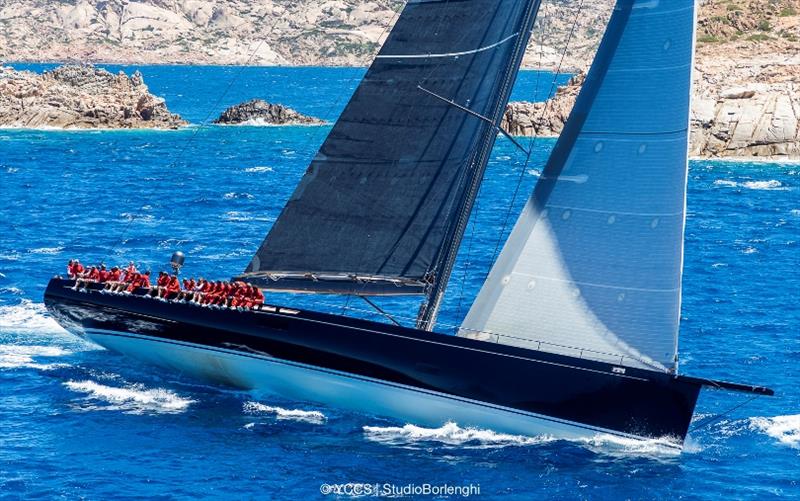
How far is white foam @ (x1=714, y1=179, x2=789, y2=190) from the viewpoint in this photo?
75000 mm

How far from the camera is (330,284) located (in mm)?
30234

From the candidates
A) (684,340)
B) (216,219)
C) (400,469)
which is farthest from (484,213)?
(400,469)

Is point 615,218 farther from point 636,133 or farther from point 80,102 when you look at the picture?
point 80,102

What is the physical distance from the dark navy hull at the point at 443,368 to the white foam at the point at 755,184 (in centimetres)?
5023

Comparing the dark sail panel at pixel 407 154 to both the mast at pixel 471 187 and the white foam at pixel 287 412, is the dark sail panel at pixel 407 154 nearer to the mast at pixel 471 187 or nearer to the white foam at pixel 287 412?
the mast at pixel 471 187

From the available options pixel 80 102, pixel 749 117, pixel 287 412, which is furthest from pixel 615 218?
pixel 80 102

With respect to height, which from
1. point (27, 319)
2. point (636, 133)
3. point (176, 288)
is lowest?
point (27, 319)

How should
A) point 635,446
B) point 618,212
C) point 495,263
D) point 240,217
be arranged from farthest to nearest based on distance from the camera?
point 240,217 < point 495,263 < point 635,446 < point 618,212

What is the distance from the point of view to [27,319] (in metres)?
38.6

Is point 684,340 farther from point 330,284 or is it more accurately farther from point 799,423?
point 330,284

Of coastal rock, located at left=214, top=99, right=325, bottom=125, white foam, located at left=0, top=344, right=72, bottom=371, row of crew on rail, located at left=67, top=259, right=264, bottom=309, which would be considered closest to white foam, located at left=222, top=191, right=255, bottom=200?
white foam, located at left=0, top=344, right=72, bottom=371

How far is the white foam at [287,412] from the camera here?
3009 cm

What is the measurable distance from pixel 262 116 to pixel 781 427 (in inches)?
3699

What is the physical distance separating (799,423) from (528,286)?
821 centimetres
